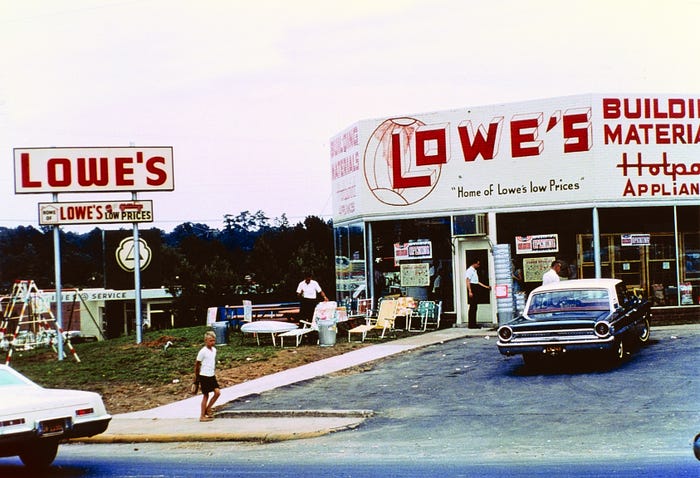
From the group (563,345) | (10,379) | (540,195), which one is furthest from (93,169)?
(563,345)

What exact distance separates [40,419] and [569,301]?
10.1 meters

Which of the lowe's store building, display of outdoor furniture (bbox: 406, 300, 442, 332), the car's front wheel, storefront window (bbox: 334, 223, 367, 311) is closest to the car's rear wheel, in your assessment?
the lowe's store building

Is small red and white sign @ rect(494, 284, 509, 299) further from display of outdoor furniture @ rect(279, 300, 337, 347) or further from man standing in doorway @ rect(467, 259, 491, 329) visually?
display of outdoor furniture @ rect(279, 300, 337, 347)

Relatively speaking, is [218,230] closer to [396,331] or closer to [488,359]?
[396,331]

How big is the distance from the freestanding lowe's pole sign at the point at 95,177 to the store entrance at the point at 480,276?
7962mm

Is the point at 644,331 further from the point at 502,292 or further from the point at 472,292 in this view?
the point at 472,292

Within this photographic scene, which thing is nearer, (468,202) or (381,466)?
(381,466)

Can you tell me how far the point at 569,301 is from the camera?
17.5 meters

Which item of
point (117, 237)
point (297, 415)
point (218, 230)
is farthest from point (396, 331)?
point (218, 230)

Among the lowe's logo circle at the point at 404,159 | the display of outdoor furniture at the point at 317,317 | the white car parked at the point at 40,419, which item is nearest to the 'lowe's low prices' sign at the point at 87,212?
the display of outdoor furniture at the point at 317,317

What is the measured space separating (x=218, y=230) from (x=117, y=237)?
51.2m

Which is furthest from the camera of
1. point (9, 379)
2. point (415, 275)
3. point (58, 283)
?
point (415, 275)

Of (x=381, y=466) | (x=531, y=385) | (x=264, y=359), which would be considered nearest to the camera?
(x=381, y=466)

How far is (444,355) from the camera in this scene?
776 inches
